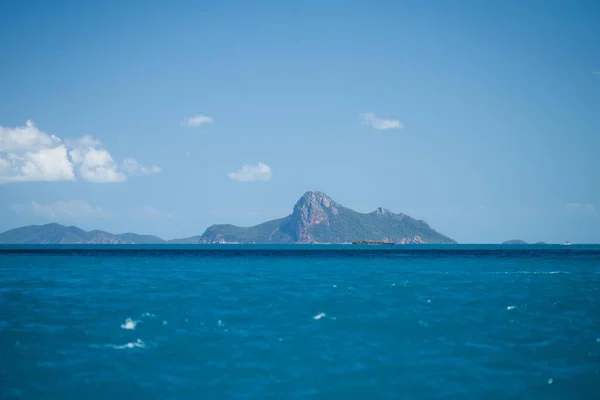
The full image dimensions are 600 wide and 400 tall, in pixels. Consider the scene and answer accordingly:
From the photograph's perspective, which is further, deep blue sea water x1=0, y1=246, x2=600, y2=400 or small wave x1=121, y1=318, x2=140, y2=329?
small wave x1=121, y1=318, x2=140, y2=329

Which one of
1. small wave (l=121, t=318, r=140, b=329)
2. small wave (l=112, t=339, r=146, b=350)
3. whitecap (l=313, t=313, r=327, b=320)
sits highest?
whitecap (l=313, t=313, r=327, b=320)

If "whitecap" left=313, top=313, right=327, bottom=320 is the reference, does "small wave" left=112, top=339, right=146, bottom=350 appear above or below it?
below

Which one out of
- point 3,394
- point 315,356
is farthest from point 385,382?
point 3,394

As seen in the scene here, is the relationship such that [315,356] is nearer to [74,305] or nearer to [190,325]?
[190,325]

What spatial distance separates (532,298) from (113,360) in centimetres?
4561

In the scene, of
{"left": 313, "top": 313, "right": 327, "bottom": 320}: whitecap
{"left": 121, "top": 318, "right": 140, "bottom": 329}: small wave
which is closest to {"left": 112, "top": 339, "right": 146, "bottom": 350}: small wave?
{"left": 121, "top": 318, "right": 140, "bottom": 329}: small wave

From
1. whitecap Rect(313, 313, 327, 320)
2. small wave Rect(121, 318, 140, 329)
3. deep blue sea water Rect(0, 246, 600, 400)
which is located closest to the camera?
deep blue sea water Rect(0, 246, 600, 400)

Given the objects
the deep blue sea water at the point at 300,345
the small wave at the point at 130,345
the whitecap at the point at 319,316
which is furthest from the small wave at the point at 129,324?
the whitecap at the point at 319,316

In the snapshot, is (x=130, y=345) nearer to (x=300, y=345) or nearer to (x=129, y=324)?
(x=129, y=324)

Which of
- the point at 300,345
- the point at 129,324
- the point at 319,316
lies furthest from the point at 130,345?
the point at 319,316

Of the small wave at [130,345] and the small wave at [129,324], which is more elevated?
the small wave at [129,324]

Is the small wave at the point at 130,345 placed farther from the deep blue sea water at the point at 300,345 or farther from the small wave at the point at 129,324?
the small wave at the point at 129,324

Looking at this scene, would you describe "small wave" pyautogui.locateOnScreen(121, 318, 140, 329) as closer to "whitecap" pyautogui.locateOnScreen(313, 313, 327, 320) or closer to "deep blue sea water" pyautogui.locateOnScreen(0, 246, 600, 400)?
"deep blue sea water" pyautogui.locateOnScreen(0, 246, 600, 400)

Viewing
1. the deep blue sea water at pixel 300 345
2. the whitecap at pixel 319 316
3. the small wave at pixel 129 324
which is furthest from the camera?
the whitecap at pixel 319 316
